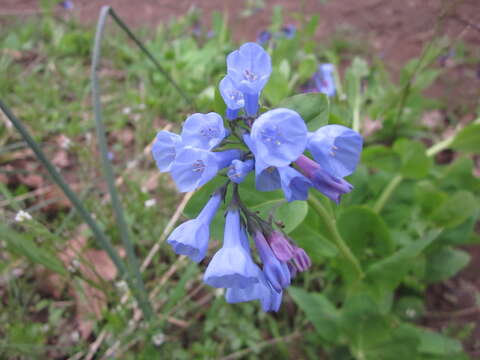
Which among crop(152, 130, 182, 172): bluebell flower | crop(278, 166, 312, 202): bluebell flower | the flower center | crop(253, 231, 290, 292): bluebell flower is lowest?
crop(253, 231, 290, 292): bluebell flower

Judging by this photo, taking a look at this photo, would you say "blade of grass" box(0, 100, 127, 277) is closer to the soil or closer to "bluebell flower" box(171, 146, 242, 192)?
"bluebell flower" box(171, 146, 242, 192)

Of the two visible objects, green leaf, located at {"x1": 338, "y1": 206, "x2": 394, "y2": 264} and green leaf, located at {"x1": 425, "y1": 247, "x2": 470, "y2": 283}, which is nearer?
green leaf, located at {"x1": 338, "y1": 206, "x2": 394, "y2": 264}

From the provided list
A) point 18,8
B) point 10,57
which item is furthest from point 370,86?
point 18,8

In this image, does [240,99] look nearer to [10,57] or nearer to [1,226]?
[1,226]

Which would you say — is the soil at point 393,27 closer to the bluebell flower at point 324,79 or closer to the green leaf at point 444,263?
the green leaf at point 444,263

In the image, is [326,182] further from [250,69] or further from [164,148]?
[164,148]

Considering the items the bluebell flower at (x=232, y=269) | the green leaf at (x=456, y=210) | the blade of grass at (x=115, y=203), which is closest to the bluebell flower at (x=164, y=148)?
the bluebell flower at (x=232, y=269)

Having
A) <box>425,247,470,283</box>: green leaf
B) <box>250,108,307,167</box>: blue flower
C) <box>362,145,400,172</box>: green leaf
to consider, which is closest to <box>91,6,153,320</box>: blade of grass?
<box>250,108,307,167</box>: blue flower
